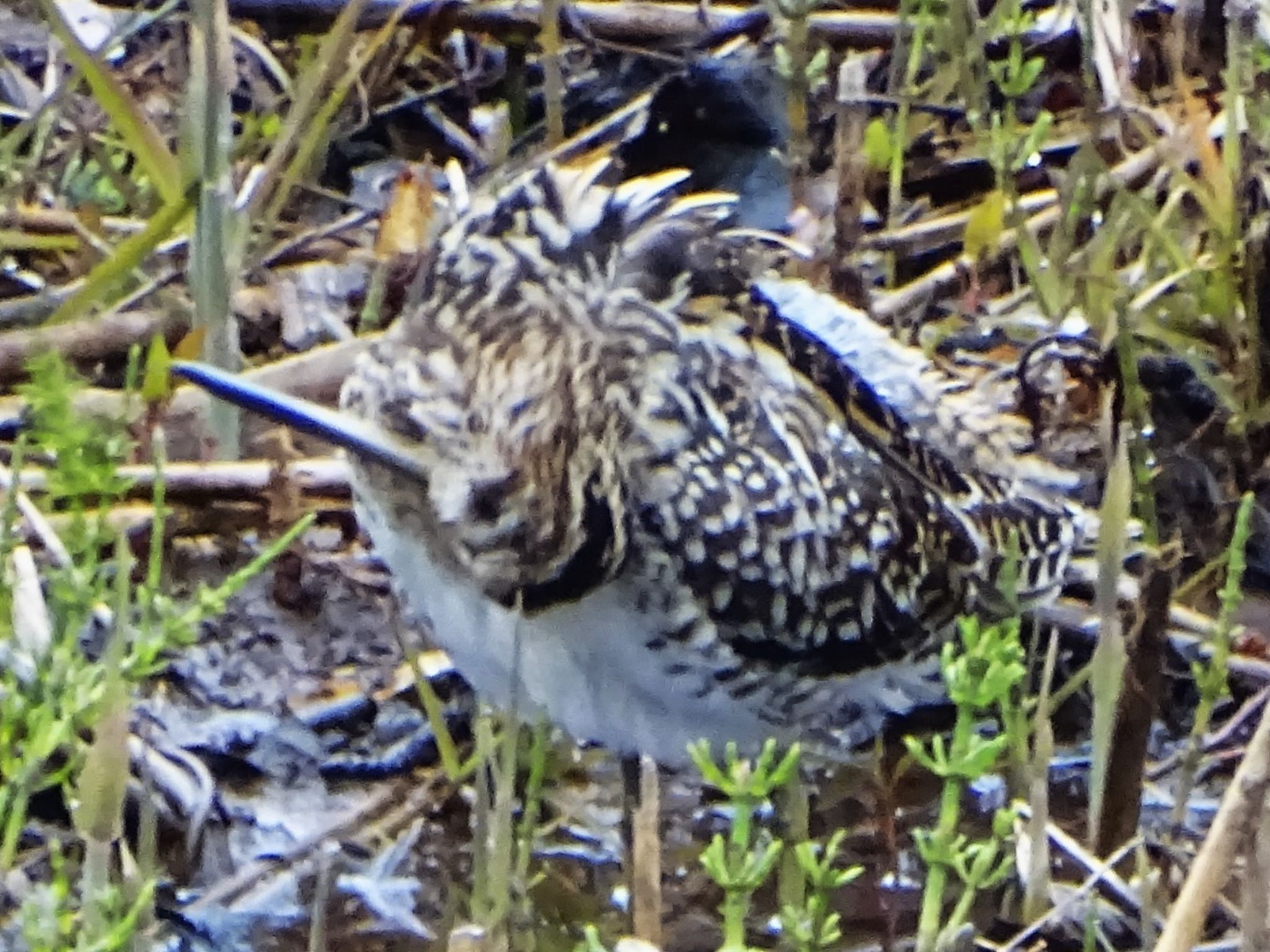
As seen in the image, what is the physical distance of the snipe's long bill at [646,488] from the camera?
266 centimetres

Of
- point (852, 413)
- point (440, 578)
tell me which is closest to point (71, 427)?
point (440, 578)

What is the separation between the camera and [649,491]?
290 centimetres

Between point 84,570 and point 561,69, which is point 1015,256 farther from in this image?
point 84,570

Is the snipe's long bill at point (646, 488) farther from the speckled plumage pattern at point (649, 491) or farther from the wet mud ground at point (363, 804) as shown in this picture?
the wet mud ground at point (363, 804)

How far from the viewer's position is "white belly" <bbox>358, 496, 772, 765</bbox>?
9.23ft

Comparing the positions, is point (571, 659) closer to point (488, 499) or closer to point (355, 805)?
point (488, 499)

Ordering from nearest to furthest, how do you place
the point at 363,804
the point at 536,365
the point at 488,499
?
the point at 488,499 → the point at 536,365 → the point at 363,804

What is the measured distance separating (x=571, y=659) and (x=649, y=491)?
0.75 feet

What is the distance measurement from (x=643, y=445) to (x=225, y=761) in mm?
894

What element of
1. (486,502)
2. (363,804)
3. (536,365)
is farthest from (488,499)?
(363,804)

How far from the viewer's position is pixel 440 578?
2.79 metres

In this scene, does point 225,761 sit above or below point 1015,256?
below

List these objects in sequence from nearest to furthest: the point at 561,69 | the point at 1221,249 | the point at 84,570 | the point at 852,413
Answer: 1. the point at 84,570
2. the point at 852,413
3. the point at 1221,249
4. the point at 561,69

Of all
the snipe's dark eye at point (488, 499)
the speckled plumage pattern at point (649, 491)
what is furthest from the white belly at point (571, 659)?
the snipe's dark eye at point (488, 499)
